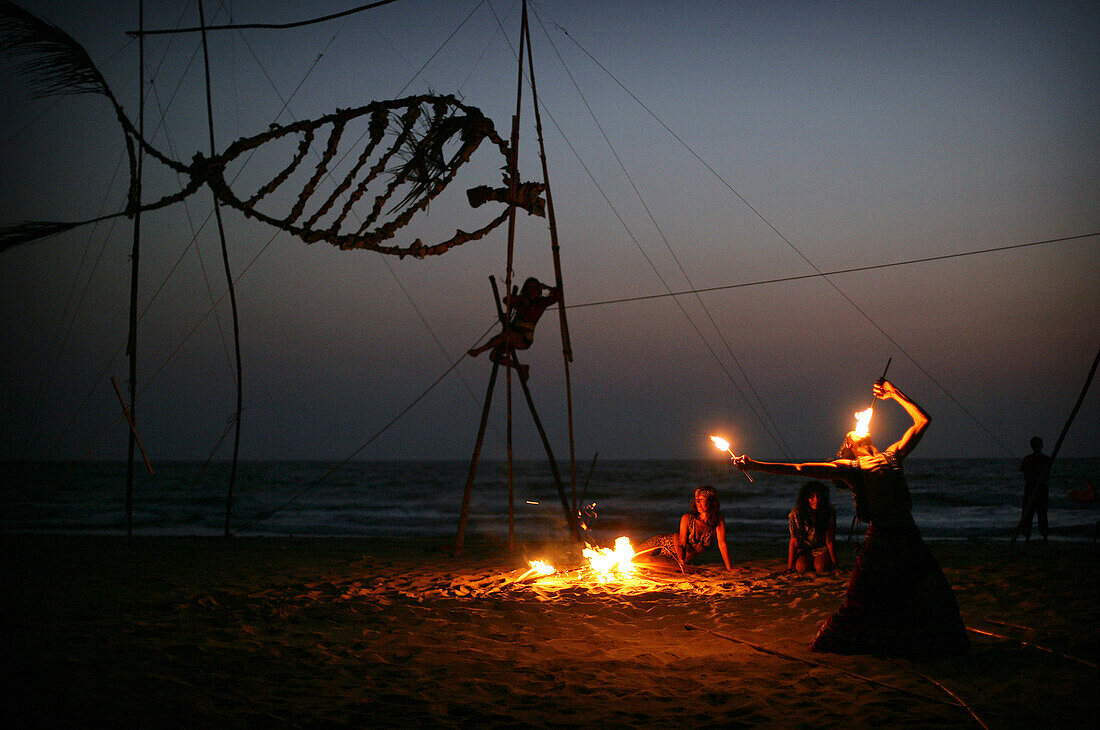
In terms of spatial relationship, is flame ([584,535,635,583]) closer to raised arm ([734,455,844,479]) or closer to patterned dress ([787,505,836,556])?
patterned dress ([787,505,836,556])

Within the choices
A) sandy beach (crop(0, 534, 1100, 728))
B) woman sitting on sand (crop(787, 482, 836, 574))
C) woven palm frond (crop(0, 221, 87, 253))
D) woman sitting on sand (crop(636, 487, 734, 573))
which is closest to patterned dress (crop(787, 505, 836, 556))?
woman sitting on sand (crop(787, 482, 836, 574))

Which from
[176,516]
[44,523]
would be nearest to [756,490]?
[176,516]

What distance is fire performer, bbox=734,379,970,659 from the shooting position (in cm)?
480

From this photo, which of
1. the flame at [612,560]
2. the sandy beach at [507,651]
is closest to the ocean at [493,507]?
the flame at [612,560]

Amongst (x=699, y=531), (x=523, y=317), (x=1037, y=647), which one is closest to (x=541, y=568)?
(x=699, y=531)

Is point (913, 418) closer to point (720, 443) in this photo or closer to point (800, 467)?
point (800, 467)

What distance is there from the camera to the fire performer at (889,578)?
15.8ft

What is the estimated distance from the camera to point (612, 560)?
30.1 ft

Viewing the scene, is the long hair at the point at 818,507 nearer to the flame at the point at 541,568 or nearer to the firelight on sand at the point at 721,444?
the flame at the point at 541,568

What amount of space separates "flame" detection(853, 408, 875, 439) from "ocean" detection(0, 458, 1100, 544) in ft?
12.7

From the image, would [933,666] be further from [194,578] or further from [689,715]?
[194,578]

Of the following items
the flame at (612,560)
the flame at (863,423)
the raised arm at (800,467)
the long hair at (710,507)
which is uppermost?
the flame at (863,423)

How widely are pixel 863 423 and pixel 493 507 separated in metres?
24.7

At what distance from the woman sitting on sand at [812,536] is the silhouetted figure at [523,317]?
11.8ft
